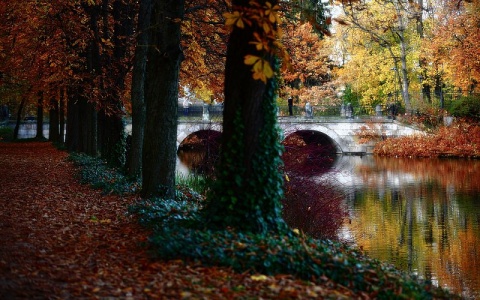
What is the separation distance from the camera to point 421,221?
54.4ft

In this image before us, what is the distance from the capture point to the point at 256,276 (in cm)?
583

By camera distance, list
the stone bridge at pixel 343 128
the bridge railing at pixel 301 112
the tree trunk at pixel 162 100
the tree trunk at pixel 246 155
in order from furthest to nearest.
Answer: the bridge railing at pixel 301 112
the stone bridge at pixel 343 128
the tree trunk at pixel 162 100
the tree trunk at pixel 246 155

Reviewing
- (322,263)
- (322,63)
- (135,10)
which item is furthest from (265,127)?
(322,63)

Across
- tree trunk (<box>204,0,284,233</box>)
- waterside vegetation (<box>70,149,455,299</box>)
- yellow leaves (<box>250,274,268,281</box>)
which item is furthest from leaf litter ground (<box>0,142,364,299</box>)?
tree trunk (<box>204,0,284,233</box>)

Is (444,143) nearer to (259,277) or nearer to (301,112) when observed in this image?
(301,112)

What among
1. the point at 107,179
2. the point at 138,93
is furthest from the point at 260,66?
the point at 107,179

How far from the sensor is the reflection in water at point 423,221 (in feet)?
39.6

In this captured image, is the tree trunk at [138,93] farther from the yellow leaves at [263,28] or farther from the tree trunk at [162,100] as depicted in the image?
the yellow leaves at [263,28]

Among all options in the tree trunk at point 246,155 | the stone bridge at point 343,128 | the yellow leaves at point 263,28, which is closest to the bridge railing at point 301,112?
the stone bridge at point 343,128

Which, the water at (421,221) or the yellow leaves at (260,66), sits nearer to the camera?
the yellow leaves at (260,66)

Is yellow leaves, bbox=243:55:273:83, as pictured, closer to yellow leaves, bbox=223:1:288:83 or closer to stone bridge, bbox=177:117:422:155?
yellow leaves, bbox=223:1:288:83

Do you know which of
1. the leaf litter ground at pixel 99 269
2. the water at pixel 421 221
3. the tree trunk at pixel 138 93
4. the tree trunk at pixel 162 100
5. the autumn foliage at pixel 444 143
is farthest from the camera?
the autumn foliage at pixel 444 143

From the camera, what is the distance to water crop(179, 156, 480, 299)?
12.1 meters

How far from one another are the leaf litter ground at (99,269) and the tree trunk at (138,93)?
4.34 metres
